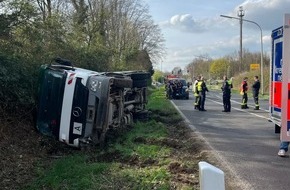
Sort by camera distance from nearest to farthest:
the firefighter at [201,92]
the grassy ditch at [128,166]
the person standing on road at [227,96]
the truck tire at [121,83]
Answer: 1. the grassy ditch at [128,166]
2. the truck tire at [121,83]
3. the person standing on road at [227,96]
4. the firefighter at [201,92]

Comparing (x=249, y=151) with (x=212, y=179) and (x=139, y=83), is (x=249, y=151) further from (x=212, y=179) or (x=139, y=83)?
(x=212, y=179)

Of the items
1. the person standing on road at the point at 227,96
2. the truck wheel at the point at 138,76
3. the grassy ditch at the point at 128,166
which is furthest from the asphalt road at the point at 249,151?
the person standing on road at the point at 227,96

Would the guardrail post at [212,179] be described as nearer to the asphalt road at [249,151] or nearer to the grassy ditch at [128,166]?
the grassy ditch at [128,166]

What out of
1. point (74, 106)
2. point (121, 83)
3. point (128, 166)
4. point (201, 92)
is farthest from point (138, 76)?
point (201, 92)

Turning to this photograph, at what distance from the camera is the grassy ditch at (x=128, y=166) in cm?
596

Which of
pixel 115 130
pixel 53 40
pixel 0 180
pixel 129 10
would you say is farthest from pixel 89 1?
pixel 0 180

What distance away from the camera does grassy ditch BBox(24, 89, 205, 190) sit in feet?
19.5

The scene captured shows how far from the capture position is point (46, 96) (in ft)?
29.2

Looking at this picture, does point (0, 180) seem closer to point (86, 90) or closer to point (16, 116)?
point (86, 90)

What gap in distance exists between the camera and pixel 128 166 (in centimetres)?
704

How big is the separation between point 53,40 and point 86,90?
567cm

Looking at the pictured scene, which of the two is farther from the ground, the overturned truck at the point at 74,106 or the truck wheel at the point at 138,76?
the truck wheel at the point at 138,76

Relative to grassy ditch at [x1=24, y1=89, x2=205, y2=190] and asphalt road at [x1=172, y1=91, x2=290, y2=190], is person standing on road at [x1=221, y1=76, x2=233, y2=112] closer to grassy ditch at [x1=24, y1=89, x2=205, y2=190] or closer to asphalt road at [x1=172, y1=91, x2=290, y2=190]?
asphalt road at [x1=172, y1=91, x2=290, y2=190]

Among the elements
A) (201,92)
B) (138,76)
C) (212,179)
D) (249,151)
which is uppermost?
(138,76)
